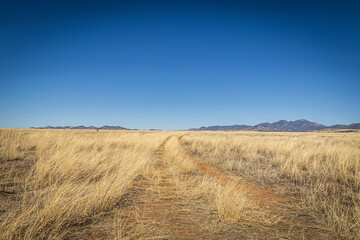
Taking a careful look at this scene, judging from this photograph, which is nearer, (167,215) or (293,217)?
(167,215)

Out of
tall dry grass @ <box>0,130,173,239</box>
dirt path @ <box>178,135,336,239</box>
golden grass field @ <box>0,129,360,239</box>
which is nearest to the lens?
tall dry grass @ <box>0,130,173,239</box>

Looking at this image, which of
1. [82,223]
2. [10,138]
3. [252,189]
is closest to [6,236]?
[82,223]

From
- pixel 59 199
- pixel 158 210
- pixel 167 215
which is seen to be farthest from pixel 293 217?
pixel 59 199

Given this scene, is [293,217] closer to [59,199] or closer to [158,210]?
[158,210]

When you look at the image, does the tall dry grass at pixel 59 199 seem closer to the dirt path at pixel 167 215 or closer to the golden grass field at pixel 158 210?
the golden grass field at pixel 158 210

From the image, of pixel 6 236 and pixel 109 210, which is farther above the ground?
pixel 6 236

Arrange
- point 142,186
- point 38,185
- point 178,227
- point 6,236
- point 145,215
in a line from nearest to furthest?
1. point 6,236
2. point 178,227
3. point 145,215
4. point 38,185
5. point 142,186

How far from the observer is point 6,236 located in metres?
2.00

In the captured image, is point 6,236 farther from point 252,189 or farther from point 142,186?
point 252,189

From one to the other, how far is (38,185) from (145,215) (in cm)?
273

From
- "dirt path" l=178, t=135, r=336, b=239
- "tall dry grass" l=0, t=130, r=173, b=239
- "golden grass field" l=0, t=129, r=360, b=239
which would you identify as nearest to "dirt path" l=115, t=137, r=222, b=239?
"golden grass field" l=0, t=129, r=360, b=239

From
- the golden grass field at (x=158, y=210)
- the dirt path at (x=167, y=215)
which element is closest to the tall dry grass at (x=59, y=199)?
the golden grass field at (x=158, y=210)

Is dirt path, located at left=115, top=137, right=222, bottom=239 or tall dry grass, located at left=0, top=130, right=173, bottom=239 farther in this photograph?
dirt path, located at left=115, top=137, right=222, bottom=239

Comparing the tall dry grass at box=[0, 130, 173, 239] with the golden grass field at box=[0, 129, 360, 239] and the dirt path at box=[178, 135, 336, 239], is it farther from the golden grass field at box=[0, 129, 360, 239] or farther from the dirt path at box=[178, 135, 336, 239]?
the dirt path at box=[178, 135, 336, 239]
